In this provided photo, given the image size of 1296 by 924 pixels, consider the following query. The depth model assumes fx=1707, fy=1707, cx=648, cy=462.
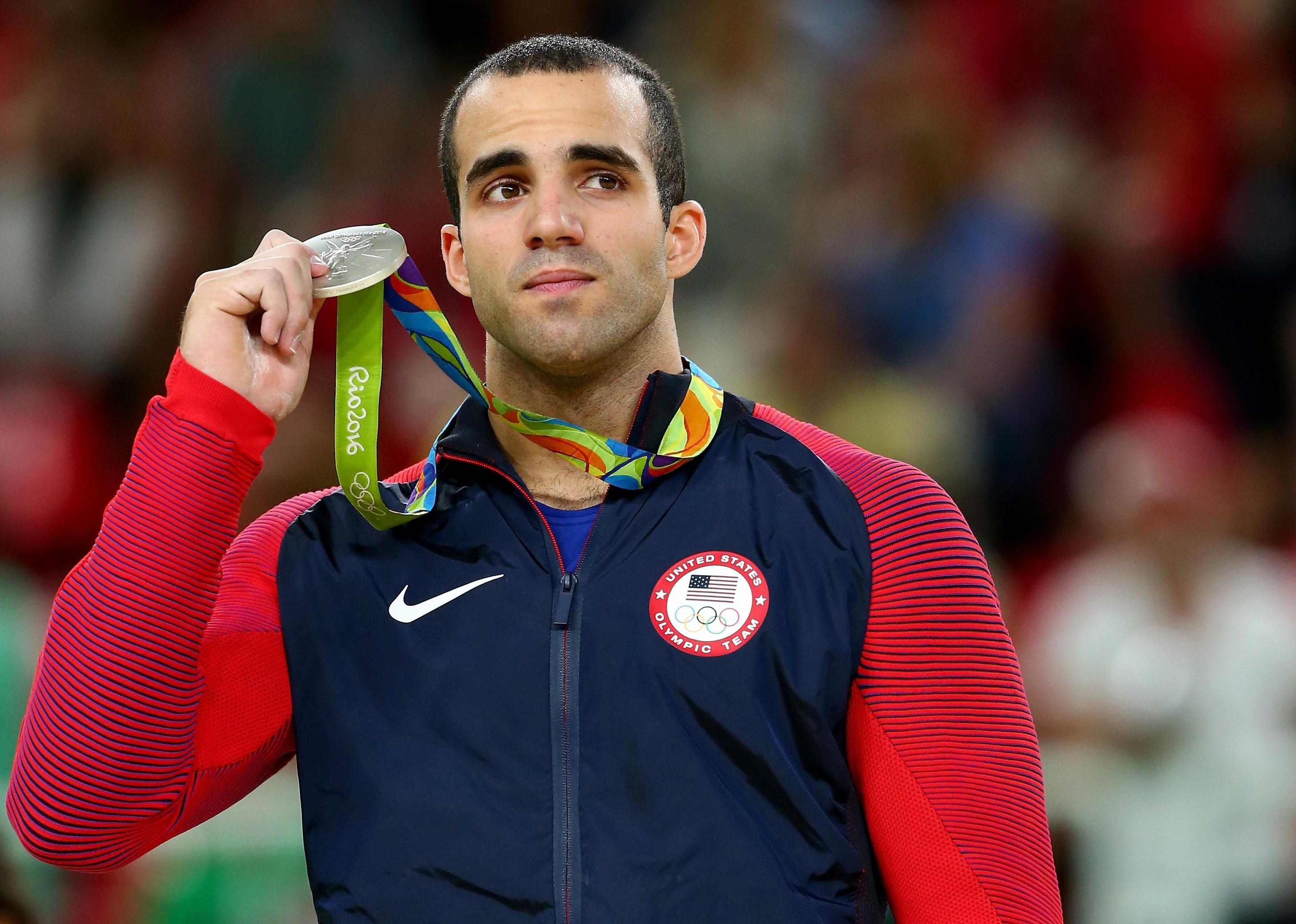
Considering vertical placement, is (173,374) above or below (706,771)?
above

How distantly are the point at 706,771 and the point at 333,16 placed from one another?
620 centimetres

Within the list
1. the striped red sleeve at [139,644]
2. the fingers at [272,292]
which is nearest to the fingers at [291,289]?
the fingers at [272,292]

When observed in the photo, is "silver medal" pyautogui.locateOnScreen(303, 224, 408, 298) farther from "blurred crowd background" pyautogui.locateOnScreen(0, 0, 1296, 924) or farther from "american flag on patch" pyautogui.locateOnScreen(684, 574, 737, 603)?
"blurred crowd background" pyautogui.locateOnScreen(0, 0, 1296, 924)

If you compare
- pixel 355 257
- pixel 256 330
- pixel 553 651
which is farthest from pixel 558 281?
pixel 553 651

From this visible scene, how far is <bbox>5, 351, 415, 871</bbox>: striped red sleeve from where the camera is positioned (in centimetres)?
223

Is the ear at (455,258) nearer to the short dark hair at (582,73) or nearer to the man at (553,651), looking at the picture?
the short dark hair at (582,73)

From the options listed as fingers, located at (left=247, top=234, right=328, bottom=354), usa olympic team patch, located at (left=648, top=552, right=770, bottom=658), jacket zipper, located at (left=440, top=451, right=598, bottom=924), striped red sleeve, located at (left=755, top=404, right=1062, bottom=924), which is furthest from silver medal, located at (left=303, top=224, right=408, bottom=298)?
striped red sleeve, located at (left=755, top=404, right=1062, bottom=924)

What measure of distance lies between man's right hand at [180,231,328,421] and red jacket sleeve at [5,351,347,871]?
3cm

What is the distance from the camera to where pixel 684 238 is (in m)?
2.76

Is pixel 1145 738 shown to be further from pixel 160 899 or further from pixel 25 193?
pixel 25 193

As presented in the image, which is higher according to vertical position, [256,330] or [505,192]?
A: [505,192]

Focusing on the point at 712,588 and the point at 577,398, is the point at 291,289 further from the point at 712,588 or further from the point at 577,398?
the point at 712,588

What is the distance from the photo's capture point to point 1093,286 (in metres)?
6.76

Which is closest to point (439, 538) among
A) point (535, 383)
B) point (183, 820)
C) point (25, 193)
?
point (535, 383)
